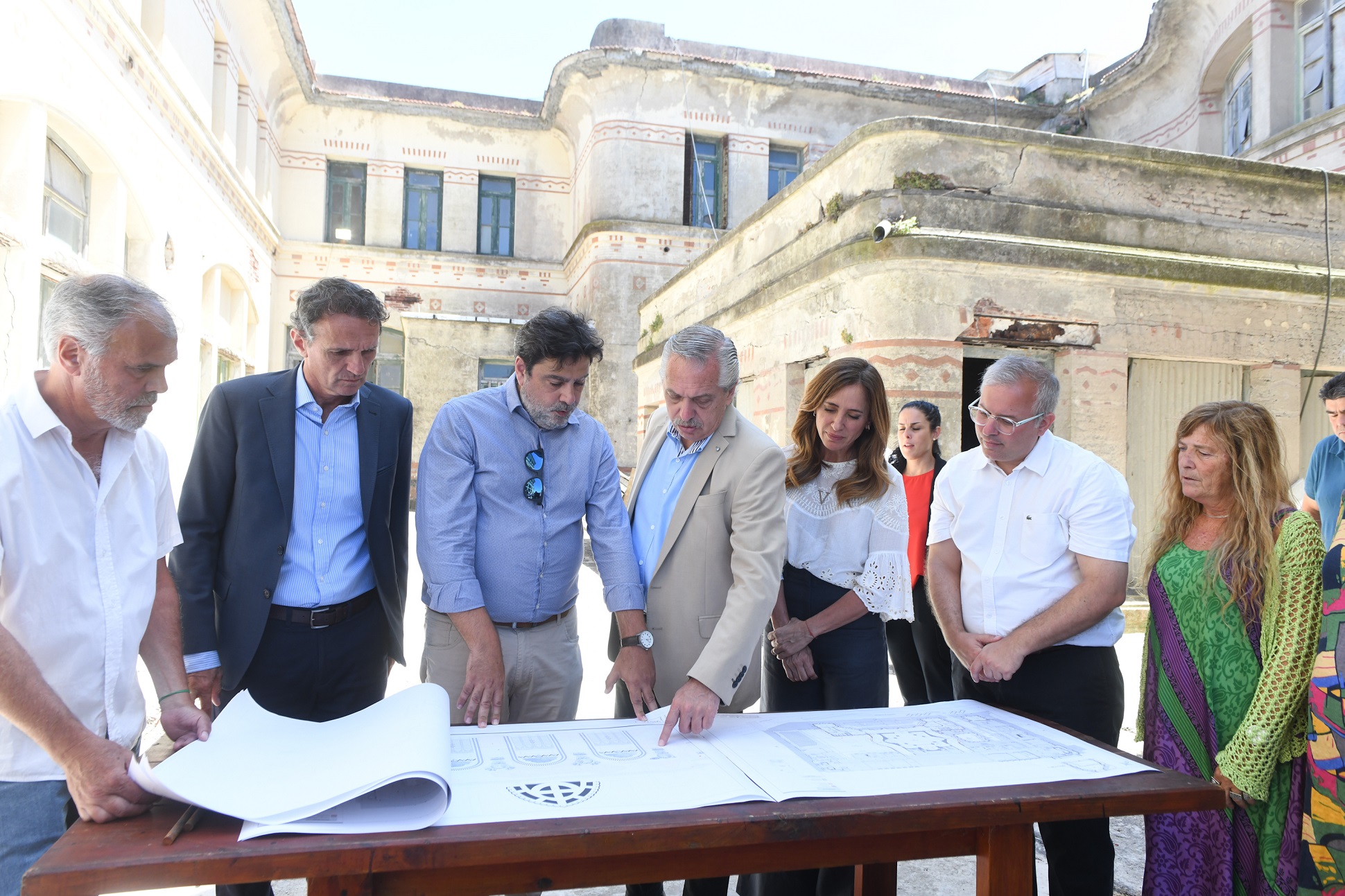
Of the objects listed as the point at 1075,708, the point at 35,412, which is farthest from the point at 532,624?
the point at 1075,708

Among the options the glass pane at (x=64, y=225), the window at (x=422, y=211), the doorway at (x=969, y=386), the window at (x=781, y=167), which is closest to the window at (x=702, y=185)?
the window at (x=781, y=167)

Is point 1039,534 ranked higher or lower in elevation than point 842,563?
higher

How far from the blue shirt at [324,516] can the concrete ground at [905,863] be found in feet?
2.78

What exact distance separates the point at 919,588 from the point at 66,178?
8.32 meters

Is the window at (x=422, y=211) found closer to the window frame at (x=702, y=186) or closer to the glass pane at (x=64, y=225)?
the window frame at (x=702, y=186)

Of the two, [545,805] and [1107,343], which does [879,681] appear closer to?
[545,805]

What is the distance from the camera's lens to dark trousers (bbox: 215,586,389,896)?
2.58 meters

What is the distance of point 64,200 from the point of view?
7.74m

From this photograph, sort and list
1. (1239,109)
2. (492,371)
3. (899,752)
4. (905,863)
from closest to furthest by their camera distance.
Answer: (899,752)
(905,863)
(1239,109)
(492,371)

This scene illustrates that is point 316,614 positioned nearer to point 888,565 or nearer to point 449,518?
point 449,518

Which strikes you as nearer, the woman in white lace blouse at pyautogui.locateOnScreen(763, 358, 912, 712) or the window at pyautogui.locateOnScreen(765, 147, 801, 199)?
the woman in white lace blouse at pyautogui.locateOnScreen(763, 358, 912, 712)

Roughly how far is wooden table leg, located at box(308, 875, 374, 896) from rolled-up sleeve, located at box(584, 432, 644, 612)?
118 centimetres

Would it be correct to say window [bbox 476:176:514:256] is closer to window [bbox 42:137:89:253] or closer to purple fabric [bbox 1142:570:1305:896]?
window [bbox 42:137:89:253]

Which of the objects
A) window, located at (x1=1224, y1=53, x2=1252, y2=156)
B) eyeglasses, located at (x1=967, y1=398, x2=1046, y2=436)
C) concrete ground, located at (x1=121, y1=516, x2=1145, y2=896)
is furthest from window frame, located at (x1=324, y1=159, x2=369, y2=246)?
eyeglasses, located at (x1=967, y1=398, x2=1046, y2=436)
